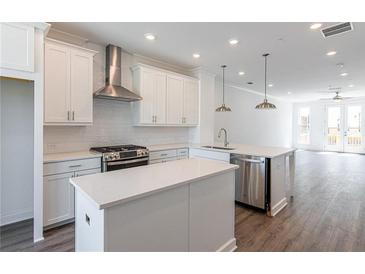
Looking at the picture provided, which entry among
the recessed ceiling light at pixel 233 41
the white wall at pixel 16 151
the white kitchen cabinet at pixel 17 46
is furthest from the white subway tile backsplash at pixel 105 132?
the recessed ceiling light at pixel 233 41

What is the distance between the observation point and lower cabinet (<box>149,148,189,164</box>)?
12.8 ft

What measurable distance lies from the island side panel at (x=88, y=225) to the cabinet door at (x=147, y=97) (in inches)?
101

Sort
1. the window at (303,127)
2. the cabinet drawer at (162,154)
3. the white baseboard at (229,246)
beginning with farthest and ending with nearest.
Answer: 1. the window at (303,127)
2. the cabinet drawer at (162,154)
3. the white baseboard at (229,246)

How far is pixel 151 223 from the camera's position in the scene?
1521 mm

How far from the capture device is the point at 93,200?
4.19 ft

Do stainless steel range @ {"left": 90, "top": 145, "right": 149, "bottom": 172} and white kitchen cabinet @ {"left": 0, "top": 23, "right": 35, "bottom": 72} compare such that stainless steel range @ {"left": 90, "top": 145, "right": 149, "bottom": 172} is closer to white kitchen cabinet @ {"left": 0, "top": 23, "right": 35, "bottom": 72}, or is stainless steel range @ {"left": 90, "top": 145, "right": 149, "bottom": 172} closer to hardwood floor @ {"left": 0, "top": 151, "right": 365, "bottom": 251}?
hardwood floor @ {"left": 0, "top": 151, "right": 365, "bottom": 251}

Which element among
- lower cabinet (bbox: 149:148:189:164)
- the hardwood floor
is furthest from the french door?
lower cabinet (bbox: 149:148:189:164)

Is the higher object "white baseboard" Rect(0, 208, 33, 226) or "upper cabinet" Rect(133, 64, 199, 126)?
"upper cabinet" Rect(133, 64, 199, 126)

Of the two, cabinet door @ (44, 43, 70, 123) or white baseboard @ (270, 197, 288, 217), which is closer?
cabinet door @ (44, 43, 70, 123)

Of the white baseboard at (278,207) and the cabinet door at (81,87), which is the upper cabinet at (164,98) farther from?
the white baseboard at (278,207)

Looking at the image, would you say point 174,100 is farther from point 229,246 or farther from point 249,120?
point 249,120

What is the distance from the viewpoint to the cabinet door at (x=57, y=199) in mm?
2574

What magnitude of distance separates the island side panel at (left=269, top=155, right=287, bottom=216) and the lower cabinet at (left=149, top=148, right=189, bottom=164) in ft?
6.06
